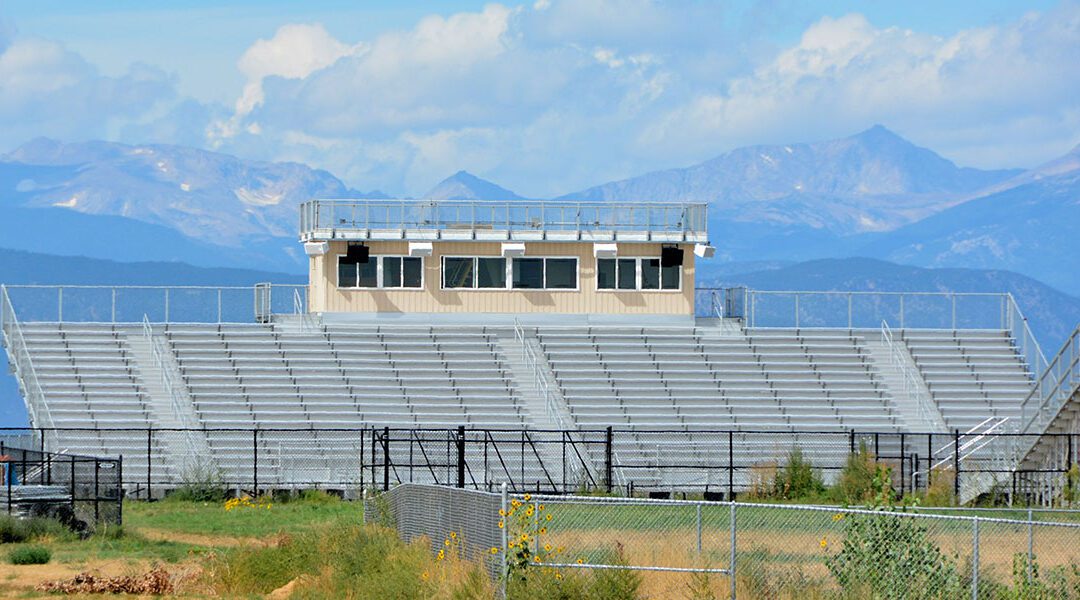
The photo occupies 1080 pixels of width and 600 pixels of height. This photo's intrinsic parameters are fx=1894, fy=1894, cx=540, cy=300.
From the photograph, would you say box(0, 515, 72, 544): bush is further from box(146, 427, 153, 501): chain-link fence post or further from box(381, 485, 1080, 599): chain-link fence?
box(146, 427, 153, 501): chain-link fence post

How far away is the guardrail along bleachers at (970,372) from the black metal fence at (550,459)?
3.66 metres

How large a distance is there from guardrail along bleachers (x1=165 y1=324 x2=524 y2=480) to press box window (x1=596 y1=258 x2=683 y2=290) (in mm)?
4023

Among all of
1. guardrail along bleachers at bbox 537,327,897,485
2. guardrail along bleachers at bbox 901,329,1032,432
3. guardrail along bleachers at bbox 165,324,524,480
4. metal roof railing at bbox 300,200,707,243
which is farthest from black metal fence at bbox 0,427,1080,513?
metal roof railing at bbox 300,200,707,243

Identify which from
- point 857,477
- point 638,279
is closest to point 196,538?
point 857,477

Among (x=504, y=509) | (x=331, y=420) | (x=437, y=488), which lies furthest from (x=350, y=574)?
(x=331, y=420)

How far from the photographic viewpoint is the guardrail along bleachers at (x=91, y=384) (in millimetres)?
44938

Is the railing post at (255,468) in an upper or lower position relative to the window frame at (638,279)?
lower

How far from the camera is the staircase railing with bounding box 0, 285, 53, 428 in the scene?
46531 mm

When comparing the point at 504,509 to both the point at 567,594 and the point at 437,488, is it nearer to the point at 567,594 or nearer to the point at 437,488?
the point at 567,594

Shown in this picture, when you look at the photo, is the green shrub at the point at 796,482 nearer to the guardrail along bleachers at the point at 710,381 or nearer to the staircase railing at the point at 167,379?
the guardrail along bleachers at the point at 710,381

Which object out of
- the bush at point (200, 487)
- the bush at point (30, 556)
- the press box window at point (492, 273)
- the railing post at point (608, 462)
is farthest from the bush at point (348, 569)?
the press box window at point (492, 273)

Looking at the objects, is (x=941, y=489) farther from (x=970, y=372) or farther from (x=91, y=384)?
(x=91, y=384)

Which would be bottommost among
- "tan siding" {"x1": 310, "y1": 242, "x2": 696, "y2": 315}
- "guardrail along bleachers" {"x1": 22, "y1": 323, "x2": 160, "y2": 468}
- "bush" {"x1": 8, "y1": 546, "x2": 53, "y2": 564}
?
"bush" {"x1": 8, "y1": 546, "x2": 53, "y2": 564}

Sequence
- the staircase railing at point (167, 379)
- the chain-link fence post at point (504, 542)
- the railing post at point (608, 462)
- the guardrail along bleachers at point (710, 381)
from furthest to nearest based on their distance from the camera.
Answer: the guardrail along bleachers at point (710, 381), the staircase railing at point (167, 379), the railing post at point (608, 462), the chain-link fence post at point (504, 542)
